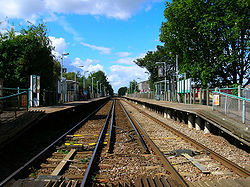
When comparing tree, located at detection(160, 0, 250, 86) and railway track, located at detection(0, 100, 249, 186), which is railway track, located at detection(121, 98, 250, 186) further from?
tree, located at detection(160, 0, 250, 86)

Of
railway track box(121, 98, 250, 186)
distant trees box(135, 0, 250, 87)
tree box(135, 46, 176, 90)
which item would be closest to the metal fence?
railway track box(121, 98, 250, 186)

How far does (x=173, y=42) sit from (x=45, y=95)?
552 inches

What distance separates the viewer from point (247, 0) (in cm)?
1722

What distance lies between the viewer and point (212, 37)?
64.4 feet

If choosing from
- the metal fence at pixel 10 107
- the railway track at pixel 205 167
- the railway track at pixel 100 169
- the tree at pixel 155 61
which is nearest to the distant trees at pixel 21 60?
the metal fence at pixel 10 107

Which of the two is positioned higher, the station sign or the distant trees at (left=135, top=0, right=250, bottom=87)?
the distant trees at (left=135, top=0, right=250, bottom=87)

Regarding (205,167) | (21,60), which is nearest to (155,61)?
(21,60)

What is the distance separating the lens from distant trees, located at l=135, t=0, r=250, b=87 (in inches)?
721

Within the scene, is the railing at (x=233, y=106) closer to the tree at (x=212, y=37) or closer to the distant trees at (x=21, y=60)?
the tree at (x=212, y=37)

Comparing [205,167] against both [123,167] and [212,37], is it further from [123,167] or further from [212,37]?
[212,37]

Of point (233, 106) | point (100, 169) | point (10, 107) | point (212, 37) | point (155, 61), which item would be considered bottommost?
point (100, 169)

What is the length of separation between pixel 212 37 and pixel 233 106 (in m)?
14.2

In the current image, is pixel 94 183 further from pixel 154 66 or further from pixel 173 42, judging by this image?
pixel 154 66

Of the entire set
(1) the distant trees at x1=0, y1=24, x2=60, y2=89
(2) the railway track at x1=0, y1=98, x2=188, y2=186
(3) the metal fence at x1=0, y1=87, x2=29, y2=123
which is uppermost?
(1) the distant trees at x1=0, y1=24, x2=60, y2=89
